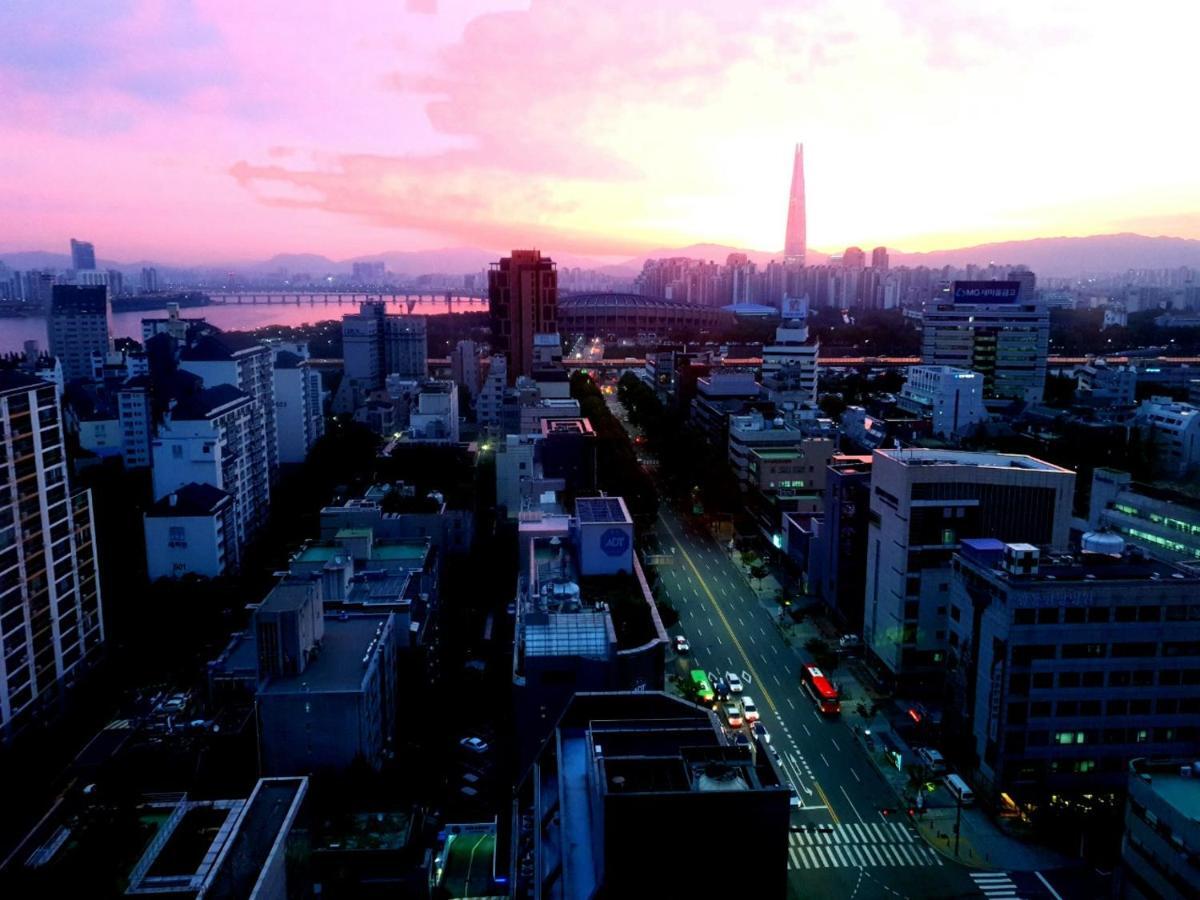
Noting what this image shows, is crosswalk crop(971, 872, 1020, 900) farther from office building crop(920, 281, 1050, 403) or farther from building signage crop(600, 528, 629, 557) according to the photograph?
office building crop(920, 281, 1050, 403)

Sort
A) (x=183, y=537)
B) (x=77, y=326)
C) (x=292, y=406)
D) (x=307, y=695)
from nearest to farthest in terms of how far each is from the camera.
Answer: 1. (x=307, y=695)
2. (x=183, y=537)
3. (x=292, y=406)
4. (x=77, y=326)

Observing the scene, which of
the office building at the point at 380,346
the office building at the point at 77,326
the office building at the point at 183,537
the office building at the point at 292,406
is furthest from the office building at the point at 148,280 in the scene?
the office building at the point at 183,537

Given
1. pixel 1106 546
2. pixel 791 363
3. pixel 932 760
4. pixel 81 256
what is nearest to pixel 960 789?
pixel 932 760

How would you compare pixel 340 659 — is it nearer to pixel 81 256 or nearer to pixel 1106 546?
pixel 1106 546

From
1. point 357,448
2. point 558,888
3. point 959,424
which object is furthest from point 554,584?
point 959,424

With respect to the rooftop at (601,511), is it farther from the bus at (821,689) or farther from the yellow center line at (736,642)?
the bus at (821,689)

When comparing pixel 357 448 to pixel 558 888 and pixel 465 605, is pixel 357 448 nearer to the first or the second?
pixel 465 605
